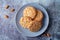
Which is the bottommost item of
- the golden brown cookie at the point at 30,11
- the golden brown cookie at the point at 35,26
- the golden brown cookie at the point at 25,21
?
the golden brown cookie at the point at 35,26

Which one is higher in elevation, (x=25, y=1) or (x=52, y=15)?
(x=25, y=1)

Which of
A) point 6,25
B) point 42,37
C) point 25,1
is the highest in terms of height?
point 25,1

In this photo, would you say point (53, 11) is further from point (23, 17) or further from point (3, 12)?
point (3, 12)

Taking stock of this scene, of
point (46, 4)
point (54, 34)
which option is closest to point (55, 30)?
point (54, 34)

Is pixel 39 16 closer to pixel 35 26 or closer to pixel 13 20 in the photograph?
pixel 35 26

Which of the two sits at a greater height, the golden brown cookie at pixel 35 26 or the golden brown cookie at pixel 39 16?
the golden brown cookie at pixel 39 16
